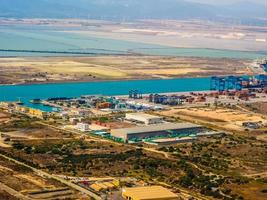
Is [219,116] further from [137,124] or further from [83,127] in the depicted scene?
[83,127]

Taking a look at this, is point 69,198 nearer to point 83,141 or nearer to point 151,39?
point 83,141

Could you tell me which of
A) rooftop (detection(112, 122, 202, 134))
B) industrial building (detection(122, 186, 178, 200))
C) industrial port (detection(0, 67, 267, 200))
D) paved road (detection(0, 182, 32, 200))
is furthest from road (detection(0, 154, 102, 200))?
rooftop (detection(112, 122, 202, 134))

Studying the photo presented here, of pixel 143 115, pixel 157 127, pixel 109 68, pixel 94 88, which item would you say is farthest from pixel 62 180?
pixel 109 68

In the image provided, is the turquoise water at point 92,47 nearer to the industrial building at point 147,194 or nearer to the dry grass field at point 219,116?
the dry grass field at point 219,116

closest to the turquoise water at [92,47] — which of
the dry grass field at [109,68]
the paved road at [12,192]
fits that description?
the dry grass field at [109,68]

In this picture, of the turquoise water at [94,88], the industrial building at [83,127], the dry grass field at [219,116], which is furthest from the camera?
the turquoise water at [94,88]

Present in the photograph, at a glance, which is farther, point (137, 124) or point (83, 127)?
point (137, 124)
